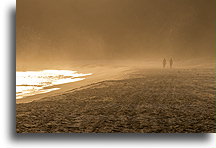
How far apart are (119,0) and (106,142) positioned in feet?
16.6

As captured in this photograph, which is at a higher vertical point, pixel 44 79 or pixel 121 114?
pixel 44 79

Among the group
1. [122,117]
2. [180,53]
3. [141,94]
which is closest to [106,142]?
[122,117]

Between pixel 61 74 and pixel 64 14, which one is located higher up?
pixel 64 14

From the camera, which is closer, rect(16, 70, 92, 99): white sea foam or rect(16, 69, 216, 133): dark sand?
rect(16, 69, 216, 133): dark sand

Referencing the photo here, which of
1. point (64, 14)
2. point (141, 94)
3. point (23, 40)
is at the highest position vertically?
point (64, 14)

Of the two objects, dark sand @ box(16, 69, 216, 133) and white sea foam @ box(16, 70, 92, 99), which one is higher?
white sea foam @ box(16, 70, 92, 99)

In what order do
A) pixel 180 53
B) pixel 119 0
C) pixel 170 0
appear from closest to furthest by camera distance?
pixel 119 0 → pixel 170 0 → pixel 180 53

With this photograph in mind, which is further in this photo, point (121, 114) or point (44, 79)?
point (44, 79)

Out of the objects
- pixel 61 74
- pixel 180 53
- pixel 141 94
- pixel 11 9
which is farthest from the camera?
pixel 180 53

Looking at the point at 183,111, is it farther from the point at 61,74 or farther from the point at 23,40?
the point at 61,74

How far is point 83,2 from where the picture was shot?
5805 millimetres

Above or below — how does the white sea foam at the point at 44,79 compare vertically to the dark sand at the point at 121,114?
above

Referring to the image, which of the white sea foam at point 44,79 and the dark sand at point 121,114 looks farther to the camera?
the white sea foam at point 44,79

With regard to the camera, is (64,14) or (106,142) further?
(64,14)
